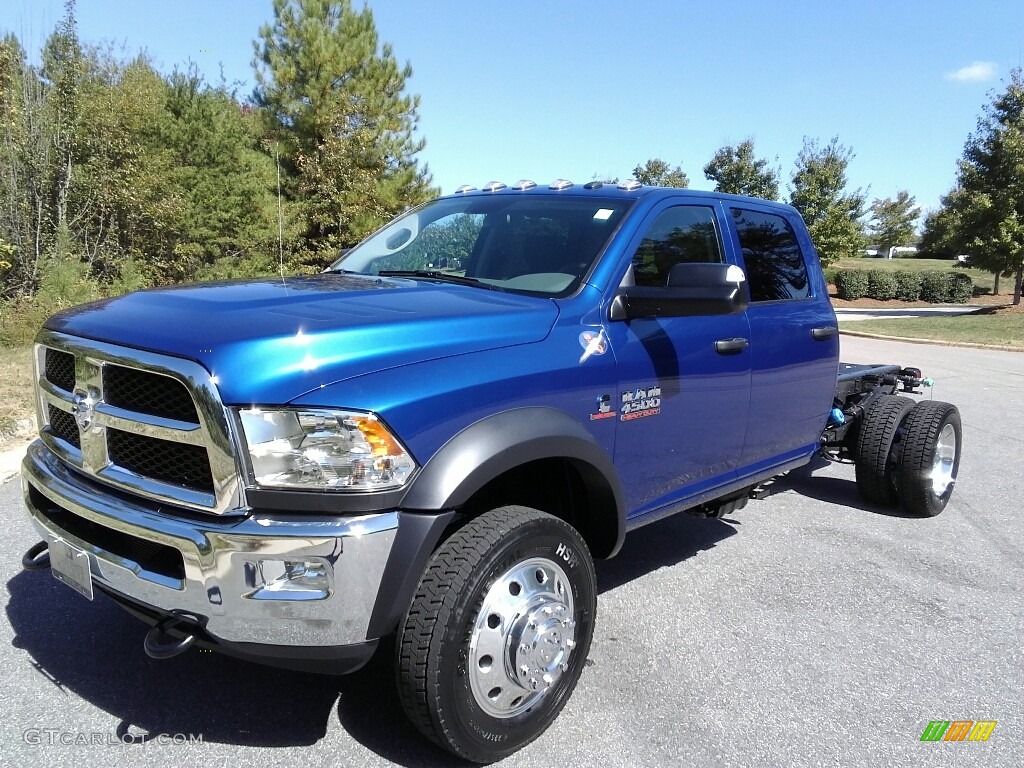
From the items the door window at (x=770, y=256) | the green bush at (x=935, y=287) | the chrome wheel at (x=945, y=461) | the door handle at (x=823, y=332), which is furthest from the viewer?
the green bush at (x=935, y=287)

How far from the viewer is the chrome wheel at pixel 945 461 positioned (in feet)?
18.5

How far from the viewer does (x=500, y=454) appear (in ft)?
8.20

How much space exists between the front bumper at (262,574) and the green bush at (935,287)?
132ft

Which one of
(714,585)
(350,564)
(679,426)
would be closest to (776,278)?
(679,426)

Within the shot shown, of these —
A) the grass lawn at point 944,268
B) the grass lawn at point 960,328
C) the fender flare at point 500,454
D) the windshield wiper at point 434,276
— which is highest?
the grass lawn at point 944,268

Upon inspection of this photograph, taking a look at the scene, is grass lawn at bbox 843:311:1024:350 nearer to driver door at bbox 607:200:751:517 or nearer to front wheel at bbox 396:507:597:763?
driver door at bbox 607:200:751:517

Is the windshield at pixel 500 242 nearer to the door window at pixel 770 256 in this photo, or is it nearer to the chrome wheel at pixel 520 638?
the door window at pixel 770 256

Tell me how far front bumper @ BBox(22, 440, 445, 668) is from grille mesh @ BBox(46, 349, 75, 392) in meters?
0.59

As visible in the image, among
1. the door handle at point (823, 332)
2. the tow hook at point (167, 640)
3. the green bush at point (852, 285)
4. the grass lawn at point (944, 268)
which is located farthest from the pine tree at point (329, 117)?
the grass lawn at point (944, 268)

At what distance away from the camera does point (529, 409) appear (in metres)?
2.67

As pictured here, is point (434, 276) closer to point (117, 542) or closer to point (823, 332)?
point (117, 542)

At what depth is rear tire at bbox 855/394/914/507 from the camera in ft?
17.5

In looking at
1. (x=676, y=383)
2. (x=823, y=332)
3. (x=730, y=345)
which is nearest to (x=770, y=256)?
(x=823, y=332)

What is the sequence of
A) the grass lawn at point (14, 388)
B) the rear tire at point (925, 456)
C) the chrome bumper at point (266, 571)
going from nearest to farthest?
the chrome bumper at point (266, 571) < the rear tire at point (925, 456) < the grass lawn at point (14, 388)
